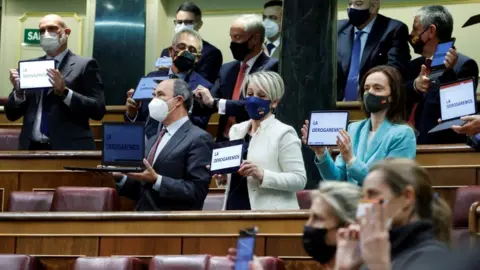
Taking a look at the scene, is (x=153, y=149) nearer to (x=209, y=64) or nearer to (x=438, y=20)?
(x=209, y=64)

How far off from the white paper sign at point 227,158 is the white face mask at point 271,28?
2.45 meters

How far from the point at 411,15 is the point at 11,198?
4.41 m

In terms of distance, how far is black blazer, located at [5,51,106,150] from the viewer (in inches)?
252

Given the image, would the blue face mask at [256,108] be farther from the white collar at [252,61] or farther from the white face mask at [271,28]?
the white face mask at [271,28]

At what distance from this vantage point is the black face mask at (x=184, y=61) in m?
6.33

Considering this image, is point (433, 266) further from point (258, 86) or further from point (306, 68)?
point (306, 68)

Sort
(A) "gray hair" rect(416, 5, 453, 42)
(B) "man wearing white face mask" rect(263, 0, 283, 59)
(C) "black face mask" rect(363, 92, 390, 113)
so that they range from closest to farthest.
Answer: (C) "black face mask" rect(363, 92, 390, 113)
(A) "gray hair" rect(416, 5, 453, 42)
(B) "man wearing white face mask" rect(263, 0, 283, 59)

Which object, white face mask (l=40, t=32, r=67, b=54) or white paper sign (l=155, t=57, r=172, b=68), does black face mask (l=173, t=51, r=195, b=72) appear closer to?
white paper sign (l=155, t=57, r=172, b=68)

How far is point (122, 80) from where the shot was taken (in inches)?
352

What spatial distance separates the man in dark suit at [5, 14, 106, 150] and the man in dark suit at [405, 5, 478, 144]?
1.82 metres

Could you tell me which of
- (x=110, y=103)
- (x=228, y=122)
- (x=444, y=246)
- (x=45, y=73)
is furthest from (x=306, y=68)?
(x=444, y=246)

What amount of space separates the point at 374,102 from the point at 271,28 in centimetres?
279

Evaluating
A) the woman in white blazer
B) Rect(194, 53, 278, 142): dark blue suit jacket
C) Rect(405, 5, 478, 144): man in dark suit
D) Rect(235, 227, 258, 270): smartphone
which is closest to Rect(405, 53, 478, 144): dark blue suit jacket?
Rect(405, 5, 478, 144): man in dark suit

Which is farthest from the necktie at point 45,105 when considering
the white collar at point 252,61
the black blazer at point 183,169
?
the black blazer at point 183,169
